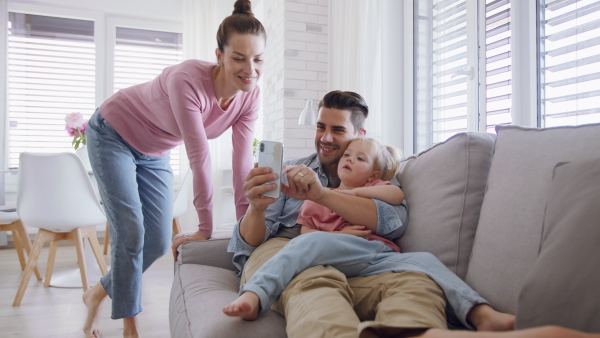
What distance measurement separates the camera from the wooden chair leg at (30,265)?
250 centimetres

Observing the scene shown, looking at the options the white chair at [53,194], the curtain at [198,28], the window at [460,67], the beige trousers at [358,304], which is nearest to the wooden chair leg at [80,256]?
the white chair at [53,194]

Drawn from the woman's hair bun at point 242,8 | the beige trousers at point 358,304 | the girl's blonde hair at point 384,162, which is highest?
the woman's hair bun at point 242,8

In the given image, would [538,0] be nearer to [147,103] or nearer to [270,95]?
[147,103]

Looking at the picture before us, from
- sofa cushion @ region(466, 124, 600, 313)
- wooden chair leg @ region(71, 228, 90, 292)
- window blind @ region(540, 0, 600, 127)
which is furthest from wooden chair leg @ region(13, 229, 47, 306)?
window blind @ region(540, 0, 600, 127)

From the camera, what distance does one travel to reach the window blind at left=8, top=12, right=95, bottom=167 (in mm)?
4352

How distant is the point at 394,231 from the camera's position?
4.43 feet

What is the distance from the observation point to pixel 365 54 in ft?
10.3

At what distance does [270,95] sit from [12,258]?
256 centimetres

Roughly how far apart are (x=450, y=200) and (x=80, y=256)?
2299 mm

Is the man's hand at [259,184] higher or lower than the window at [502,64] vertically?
lower

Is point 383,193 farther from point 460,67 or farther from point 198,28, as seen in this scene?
point 198,28

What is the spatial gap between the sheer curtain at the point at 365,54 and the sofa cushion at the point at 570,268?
222 centimetres

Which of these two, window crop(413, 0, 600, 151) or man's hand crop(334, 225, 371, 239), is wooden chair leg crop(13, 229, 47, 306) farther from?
window crop(413, 0, 600, 151)

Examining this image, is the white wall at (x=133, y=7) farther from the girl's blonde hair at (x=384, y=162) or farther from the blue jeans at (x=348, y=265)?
the blue jeans at (x=348, y=265)
